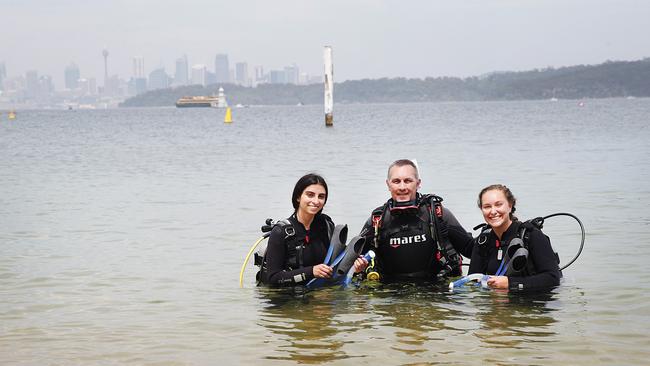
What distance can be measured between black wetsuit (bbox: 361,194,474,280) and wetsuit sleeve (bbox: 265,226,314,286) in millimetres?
685

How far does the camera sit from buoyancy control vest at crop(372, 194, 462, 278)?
833cm

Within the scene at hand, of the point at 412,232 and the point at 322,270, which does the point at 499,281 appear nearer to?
the point at 412,232

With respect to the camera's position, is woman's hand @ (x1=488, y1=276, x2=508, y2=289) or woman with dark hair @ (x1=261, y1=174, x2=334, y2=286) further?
woman with dark hair @ (x1=261, y1=174, x2=334, y2=286)

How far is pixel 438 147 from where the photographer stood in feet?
128

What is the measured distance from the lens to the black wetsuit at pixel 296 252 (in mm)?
8164

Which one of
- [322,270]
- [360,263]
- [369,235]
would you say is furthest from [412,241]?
[322,270]

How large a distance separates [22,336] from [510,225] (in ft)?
14.3

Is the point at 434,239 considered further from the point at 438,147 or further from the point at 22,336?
the point at 438,147

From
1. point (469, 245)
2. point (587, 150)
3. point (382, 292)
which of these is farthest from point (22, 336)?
point (587, 150)

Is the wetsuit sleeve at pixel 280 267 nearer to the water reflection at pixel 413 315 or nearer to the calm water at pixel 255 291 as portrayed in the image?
the calm water at pixel 255 291

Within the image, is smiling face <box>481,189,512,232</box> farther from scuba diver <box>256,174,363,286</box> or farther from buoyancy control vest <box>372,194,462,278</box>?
scuba diver <box>256,174,363,286</box>

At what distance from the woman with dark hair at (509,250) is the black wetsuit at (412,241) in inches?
14.9

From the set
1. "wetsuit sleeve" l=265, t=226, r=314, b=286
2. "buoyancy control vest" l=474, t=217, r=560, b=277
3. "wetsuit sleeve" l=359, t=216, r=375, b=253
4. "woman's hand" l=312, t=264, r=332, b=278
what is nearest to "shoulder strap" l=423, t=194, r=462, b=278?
"buoyancy control vest" l=474, t=217, r=560, b=277

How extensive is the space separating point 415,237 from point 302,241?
1050 mm
